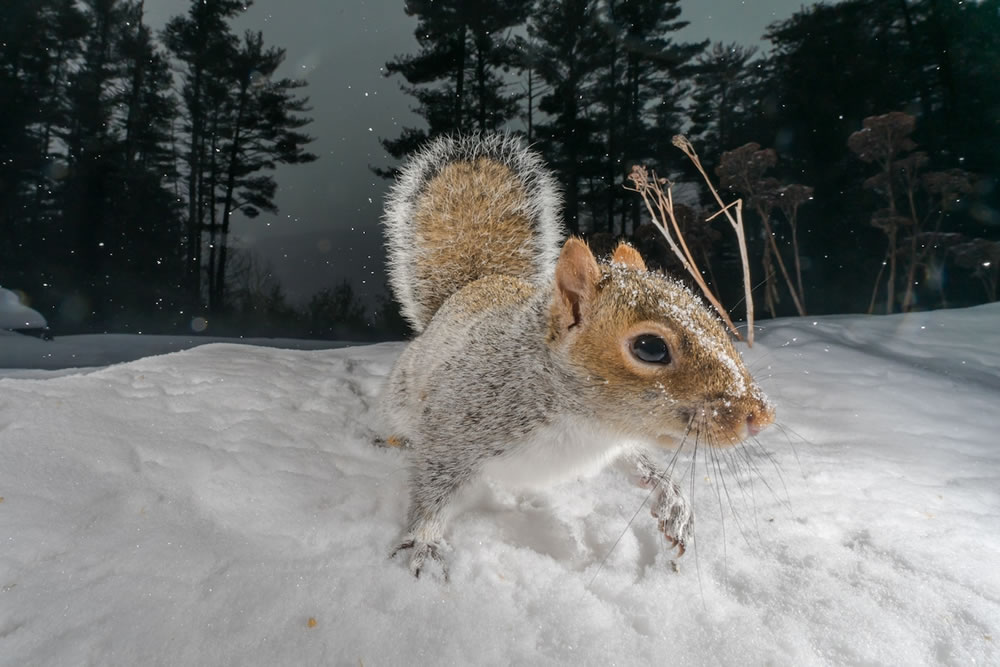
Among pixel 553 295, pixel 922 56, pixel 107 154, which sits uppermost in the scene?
pixel 922 56

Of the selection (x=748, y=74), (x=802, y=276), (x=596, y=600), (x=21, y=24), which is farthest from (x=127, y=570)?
(x=748, y=74)

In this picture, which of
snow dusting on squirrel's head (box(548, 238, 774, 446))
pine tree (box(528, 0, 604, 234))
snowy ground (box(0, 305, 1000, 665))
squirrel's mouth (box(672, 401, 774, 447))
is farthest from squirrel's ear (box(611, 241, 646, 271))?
pine tree (box(528, 0, 604, 234))

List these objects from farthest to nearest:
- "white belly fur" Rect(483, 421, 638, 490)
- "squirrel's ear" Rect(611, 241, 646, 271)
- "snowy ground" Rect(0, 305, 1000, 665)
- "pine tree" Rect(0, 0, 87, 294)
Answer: "pine tree" Rect(0, 0, 87, 294), "squirrel's ear" Rect(611, 241, 646, 271), "white belly fur" Rect(483, 421, 638, 490), "snowy ground" Rect(0, 305, 1000, 665)

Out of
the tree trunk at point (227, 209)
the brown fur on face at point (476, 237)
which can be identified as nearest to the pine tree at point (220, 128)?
the tree trunk at point (227, 209)

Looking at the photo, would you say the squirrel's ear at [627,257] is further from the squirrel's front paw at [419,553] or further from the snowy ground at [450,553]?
the squirrel's front paw at [419,553]

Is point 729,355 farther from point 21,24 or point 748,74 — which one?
point 21,24

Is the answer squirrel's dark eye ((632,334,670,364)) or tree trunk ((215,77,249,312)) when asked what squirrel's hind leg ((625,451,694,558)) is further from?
tree trunk ((215,77,249,312))

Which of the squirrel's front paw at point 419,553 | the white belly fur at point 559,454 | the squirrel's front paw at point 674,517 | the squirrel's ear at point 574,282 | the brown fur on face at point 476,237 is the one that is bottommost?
the squirrel's front paw at point 419,553
